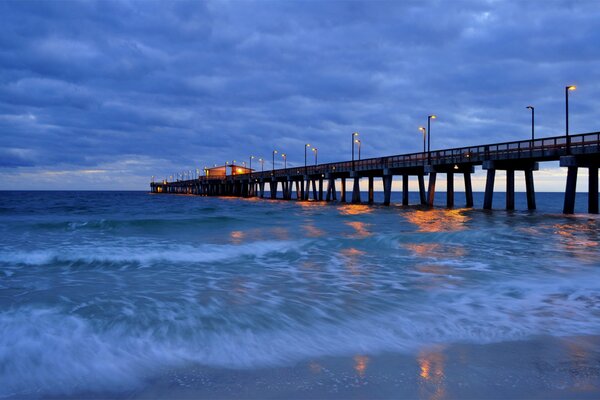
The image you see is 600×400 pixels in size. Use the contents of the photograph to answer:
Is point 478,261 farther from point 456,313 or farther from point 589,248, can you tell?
point 456,313

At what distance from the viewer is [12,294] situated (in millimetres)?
8461

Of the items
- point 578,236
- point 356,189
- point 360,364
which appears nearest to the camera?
point 360,364

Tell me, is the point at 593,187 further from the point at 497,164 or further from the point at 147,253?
the point at 147,253

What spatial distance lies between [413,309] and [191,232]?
17.0m

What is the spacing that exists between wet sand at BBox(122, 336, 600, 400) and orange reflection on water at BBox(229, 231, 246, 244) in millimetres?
13223

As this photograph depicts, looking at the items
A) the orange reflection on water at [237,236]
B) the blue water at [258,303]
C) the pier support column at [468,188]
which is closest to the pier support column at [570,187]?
the pier support column at [468,188]

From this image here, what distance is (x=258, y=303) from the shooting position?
7652 mm

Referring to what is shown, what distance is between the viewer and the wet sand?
3902 mm

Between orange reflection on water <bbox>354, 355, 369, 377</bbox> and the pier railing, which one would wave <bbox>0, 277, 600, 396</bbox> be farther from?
the pier railing

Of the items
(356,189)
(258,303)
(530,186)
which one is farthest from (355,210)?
(258,303)

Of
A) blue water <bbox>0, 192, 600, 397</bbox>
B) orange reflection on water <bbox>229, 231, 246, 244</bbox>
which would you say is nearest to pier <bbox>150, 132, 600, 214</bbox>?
blue water <bbox>0, 192, 600, 397</bbox>

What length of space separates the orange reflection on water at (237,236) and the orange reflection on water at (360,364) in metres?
13.1

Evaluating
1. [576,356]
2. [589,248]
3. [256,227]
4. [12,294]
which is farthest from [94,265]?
[589,248]

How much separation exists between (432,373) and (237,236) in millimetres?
16252
